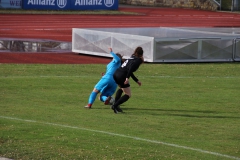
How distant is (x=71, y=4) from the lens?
167 ft

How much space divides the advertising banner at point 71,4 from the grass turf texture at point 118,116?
25964 millimetres

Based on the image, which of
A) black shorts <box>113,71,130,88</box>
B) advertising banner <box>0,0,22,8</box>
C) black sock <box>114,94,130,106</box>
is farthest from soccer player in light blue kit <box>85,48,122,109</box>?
advertising banner <box>0,0,22,8</box>

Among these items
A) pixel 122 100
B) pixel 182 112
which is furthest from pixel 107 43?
pixel 122 100

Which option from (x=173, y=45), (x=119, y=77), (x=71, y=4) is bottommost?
(x=71, y=4)

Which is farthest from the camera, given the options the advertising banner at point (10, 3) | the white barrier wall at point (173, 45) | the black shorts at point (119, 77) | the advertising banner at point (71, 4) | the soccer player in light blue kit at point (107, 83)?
the advertising banner at point (71, 4)

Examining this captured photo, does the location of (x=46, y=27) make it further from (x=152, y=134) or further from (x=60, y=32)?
(x=152, y=134)

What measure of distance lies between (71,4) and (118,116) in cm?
3743

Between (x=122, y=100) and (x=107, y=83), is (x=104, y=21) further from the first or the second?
(x=122, y=100)

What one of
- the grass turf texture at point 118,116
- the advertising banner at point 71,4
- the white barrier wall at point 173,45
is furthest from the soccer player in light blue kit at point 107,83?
the advertising banner at point 71,4

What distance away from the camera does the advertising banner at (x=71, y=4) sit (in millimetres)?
48691

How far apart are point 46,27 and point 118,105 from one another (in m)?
24.7

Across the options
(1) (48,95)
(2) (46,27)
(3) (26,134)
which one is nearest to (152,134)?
(3) (26,134)

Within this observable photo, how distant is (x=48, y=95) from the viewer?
55.9ft

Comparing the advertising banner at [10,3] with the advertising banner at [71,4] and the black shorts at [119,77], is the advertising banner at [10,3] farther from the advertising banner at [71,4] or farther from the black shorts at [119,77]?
the black shorts at [119,77]
